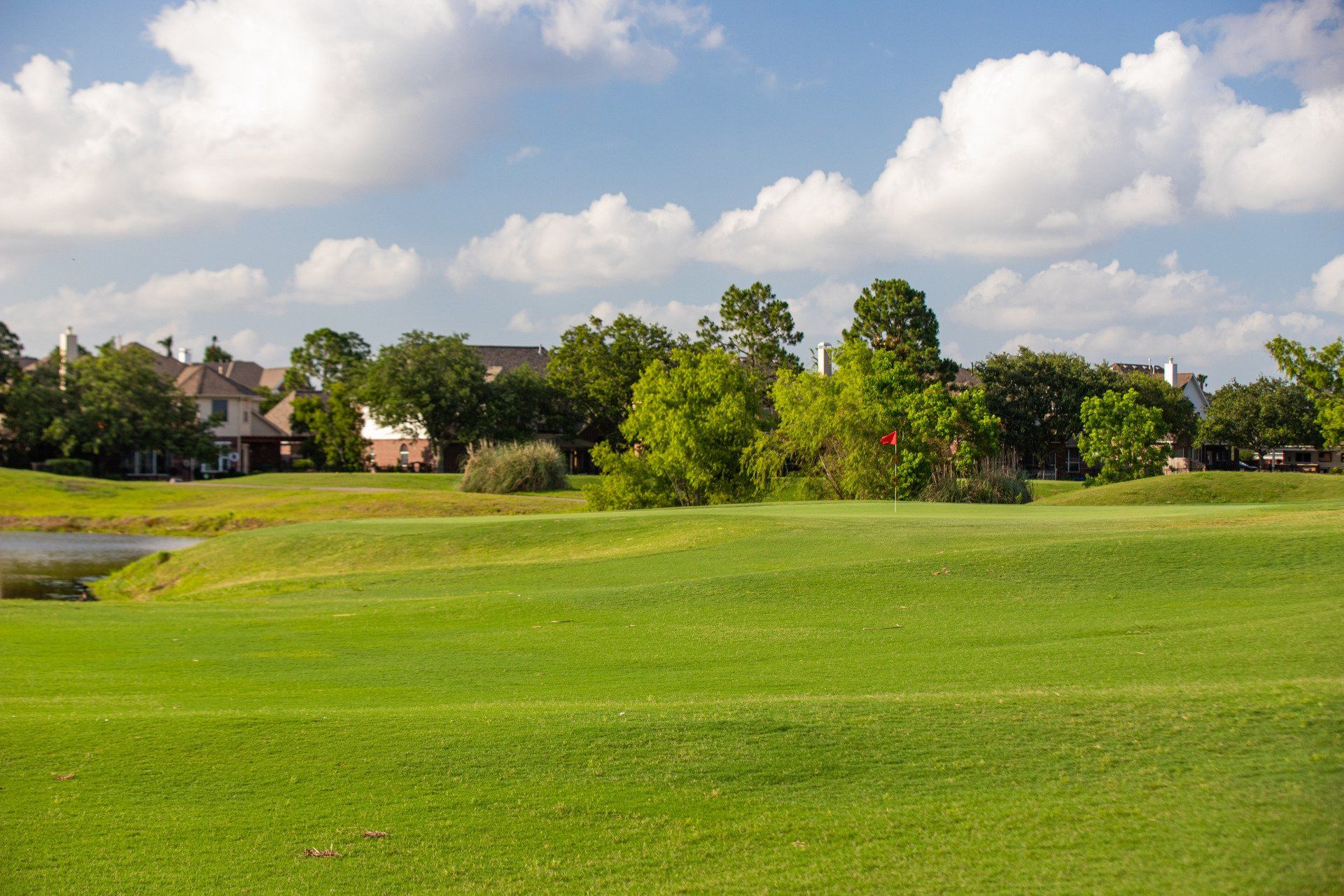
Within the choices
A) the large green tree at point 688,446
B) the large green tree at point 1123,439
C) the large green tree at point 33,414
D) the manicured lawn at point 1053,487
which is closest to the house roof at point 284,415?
the large green tree at point 33,414

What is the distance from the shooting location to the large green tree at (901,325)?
70250mm

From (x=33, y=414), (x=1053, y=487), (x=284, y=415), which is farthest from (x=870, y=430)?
(x=284, y=415)

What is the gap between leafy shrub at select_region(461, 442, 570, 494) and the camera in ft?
178

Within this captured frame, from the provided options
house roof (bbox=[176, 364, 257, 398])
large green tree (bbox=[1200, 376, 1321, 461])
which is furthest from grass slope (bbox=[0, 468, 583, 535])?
large green tree (bbox=[1200, 376, 1321, 461])

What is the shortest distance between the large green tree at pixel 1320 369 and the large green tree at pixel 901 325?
68.3ft

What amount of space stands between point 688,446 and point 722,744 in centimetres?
3824

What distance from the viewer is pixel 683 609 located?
47.8 feet

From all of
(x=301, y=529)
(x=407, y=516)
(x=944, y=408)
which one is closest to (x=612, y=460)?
(x=407, y=516)

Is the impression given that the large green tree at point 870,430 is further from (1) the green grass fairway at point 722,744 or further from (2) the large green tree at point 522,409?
(2) the large green tree at point 522,409

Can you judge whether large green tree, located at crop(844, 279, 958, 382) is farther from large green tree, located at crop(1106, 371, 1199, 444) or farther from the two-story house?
the two-story house

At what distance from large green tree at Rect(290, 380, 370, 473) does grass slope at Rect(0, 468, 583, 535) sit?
78.9 ft

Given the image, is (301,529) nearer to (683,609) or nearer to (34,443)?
(683,609)

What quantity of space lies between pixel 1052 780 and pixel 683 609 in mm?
8724

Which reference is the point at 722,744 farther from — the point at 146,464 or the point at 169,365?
the point at 169,365
